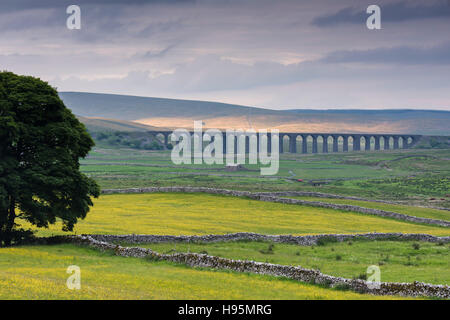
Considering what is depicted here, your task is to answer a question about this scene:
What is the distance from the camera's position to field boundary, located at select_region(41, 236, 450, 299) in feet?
85.6

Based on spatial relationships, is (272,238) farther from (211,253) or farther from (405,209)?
(405,209)

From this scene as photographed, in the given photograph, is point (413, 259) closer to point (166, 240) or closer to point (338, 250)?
point (338, 250)

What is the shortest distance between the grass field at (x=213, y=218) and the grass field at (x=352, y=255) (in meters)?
6.33

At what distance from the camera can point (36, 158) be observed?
40.6 meters

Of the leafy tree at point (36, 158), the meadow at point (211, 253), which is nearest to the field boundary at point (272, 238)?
the meadow at point (211, 253)

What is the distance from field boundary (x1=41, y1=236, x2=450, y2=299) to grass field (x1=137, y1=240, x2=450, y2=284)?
436cm

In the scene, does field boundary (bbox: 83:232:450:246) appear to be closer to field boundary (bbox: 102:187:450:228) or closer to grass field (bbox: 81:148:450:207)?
field boundary (bbox: 102:187:450:228)

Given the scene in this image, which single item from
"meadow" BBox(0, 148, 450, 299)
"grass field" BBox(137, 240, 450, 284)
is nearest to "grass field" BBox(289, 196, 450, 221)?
"meadow" BBox(0, 148, 450, 299)

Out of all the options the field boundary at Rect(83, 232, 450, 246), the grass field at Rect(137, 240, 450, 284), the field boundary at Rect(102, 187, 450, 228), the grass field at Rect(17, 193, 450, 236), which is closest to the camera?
the grass field at Rect(137, 240, 450, 284)

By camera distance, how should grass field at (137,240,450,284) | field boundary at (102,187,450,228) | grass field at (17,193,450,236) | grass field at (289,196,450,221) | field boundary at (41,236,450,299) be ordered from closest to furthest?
field boundary at (41,236,450,299)
grass field at (137,240,450,284)
grass field at (17,193,450,236)
field boundary at (102,187,450,228)
grass field at (289,196,450,221)

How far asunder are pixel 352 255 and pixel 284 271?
12764mm

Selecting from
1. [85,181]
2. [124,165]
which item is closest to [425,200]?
[85,181]

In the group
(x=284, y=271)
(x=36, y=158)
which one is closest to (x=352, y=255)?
(x=284, y=271)

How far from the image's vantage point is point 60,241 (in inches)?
1645
